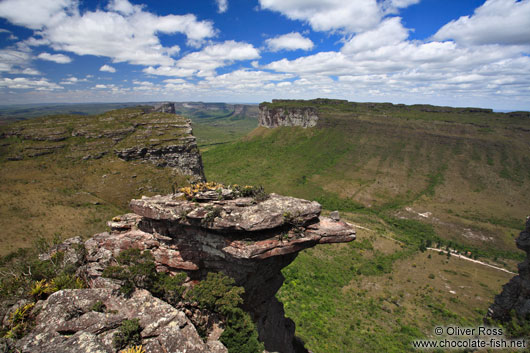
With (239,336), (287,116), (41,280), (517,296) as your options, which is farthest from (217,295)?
(287,116)

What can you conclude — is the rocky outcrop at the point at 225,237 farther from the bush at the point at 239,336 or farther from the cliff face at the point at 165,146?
the cliff face at the point at 165,146

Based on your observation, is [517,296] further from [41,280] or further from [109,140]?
[109,140]

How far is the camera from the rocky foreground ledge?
46.0 feet

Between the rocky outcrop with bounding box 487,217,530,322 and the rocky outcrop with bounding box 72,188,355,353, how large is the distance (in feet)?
75.6

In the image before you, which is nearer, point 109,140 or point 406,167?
point 109,140

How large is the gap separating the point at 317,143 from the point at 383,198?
2113 inches

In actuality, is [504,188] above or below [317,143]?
below

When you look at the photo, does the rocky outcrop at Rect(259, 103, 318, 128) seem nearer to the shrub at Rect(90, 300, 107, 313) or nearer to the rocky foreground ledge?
the rocky foreground ledge

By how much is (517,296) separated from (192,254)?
121 feet

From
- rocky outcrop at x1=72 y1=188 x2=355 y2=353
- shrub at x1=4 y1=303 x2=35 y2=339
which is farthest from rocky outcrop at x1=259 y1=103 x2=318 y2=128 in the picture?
shrub at x1=4 y1=303 x2=35 y2=339

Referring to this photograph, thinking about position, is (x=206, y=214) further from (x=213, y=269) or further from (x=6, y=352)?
(x=6, y=352)

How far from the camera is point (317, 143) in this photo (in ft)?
423

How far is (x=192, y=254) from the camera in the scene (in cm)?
2144

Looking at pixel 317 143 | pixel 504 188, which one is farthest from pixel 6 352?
pixel 317 143
